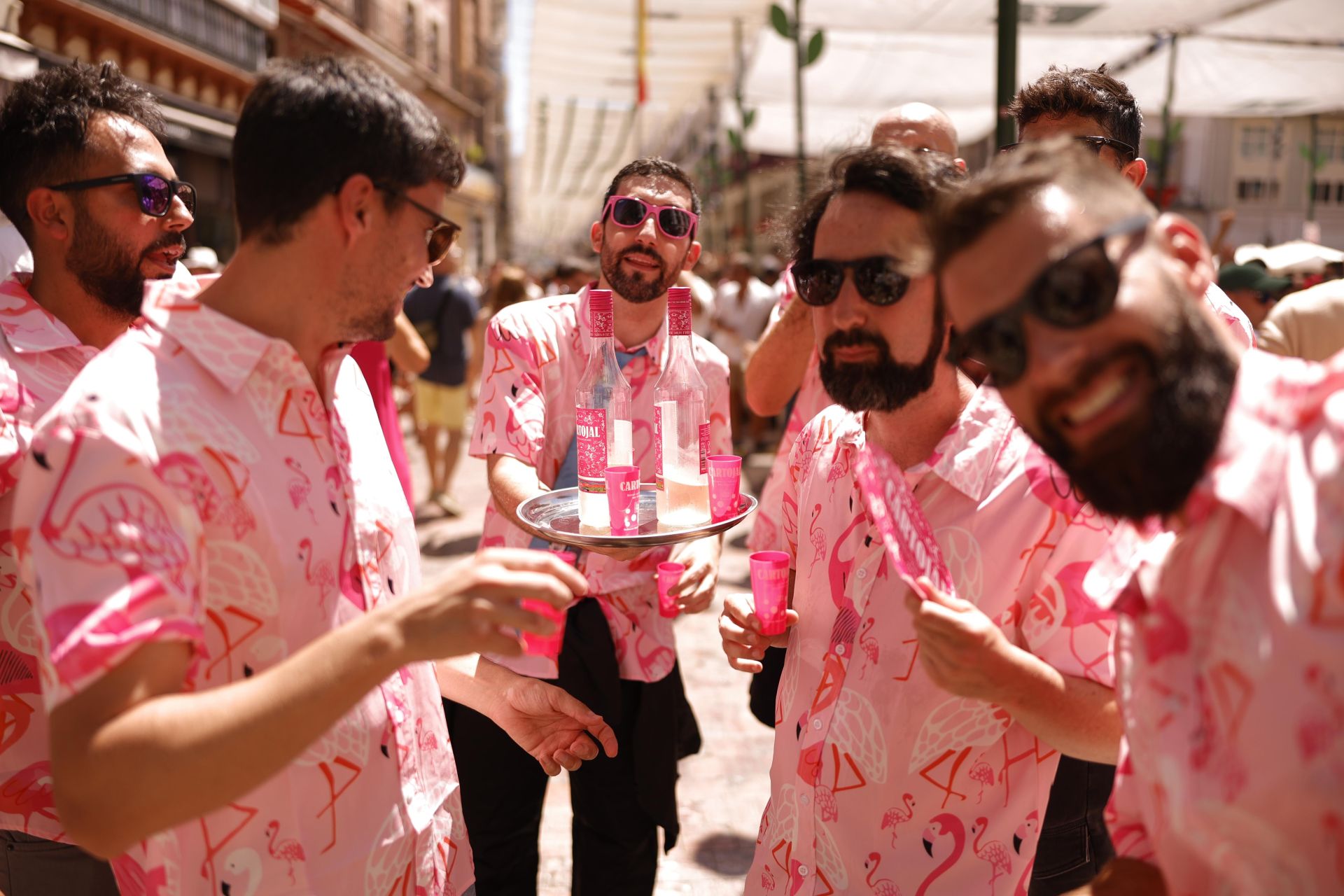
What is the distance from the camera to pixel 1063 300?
1.14 metres

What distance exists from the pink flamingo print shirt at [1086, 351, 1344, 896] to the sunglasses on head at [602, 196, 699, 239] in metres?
2.04

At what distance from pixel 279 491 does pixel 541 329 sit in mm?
1567

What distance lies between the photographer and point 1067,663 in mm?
1723

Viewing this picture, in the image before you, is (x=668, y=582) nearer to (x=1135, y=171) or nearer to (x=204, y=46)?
(x=1135, y=171)

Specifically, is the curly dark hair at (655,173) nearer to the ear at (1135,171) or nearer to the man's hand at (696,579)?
the man's hand at (696,579)

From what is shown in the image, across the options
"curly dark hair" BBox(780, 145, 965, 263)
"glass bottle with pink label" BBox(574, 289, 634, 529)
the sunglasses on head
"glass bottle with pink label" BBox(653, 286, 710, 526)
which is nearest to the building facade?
the sunglasses on head

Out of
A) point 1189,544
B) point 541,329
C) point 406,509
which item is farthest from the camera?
point 541,329

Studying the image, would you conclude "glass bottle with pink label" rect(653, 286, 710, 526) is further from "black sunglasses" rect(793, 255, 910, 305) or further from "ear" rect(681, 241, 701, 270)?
"black sunglasses" rect(793, 255, 910, 305)

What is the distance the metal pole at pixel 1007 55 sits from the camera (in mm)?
4562

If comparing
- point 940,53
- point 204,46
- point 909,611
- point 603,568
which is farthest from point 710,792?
point 204,46

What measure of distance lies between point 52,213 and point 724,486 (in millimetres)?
1783

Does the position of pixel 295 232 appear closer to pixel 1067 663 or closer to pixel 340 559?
pixel 340 559

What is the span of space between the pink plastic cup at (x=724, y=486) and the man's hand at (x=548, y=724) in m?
0.55

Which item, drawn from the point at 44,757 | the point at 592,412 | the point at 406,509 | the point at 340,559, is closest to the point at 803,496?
the point at 592,412
